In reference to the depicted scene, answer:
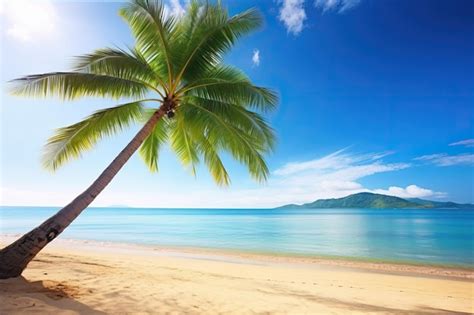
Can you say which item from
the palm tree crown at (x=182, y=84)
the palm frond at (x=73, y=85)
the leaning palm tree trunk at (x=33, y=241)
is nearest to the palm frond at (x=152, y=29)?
the palm tree crown at (x=182, y=84)

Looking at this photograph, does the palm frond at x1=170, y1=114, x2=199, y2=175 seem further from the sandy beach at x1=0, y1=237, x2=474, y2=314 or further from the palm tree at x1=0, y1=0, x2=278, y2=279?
the sandy beach at x1=0, y1=237, x2=474, y2=314

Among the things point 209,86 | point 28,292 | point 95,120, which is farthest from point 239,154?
point 28,292

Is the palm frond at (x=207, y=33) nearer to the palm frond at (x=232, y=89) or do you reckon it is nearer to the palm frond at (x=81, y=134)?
the palm frond at (x=232, y=89)

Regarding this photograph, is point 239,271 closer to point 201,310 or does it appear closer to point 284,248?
point 201,310

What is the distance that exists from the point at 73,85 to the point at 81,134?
1156 mm

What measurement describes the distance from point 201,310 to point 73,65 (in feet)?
18.4

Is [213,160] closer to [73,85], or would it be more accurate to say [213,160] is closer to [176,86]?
[176,86]

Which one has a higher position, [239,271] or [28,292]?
[28,292]

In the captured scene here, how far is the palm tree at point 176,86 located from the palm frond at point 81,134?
19mm

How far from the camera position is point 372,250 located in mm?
16078

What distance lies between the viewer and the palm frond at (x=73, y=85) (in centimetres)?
573

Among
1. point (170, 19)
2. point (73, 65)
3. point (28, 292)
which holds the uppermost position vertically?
point (170, 19)

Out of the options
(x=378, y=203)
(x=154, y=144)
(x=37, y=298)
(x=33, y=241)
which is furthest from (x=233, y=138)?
(x=378, y=203)

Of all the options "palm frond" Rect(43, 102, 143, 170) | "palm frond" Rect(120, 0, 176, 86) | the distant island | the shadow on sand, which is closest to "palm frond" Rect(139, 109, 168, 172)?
"palm frond" Rect(43, 102, 143, 170)
